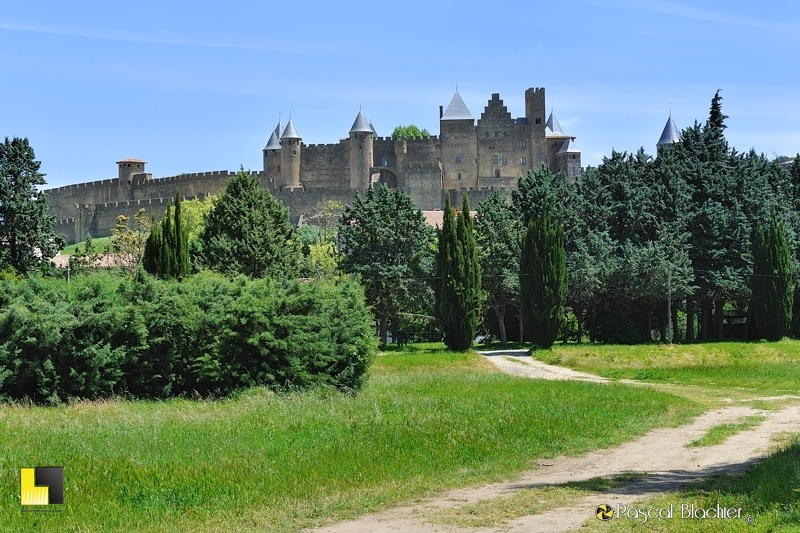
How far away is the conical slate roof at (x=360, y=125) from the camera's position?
83.1 metres

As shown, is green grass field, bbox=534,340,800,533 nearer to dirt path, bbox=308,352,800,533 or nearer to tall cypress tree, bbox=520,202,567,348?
dirt path, bbox=308,352,800,533

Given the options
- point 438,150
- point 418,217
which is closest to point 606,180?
point 418,217

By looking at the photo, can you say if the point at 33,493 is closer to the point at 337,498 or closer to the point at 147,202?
the point at 337,498

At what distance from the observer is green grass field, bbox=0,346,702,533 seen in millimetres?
9562

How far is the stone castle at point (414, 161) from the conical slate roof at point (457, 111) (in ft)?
0.26

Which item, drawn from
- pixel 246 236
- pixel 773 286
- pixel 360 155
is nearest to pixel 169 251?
pixel 246 236

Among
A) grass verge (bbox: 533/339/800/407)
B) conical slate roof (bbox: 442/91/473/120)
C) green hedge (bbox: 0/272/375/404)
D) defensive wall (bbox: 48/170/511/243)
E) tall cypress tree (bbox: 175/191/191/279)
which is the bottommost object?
grass verge (bbox: 533/339/800/407)

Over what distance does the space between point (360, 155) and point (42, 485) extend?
242 ft

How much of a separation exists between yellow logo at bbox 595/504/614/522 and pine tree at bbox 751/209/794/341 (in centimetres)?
2998

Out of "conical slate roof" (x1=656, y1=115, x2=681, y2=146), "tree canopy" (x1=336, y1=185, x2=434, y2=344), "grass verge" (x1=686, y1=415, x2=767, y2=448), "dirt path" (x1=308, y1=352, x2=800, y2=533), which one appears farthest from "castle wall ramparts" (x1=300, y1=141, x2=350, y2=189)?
"grass verge" (x1=686, y1=415, x2=767, y2=448)

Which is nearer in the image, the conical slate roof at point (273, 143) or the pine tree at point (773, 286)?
the pine tree at point (773, 286)

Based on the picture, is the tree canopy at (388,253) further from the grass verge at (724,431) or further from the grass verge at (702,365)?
the grass verge at (724,431)

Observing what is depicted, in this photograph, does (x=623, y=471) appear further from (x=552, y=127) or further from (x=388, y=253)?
(x=552, y=127)

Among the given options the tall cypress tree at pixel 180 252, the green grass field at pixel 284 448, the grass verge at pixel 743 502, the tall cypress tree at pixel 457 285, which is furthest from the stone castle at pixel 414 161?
the grass verge at pixel 743 502
